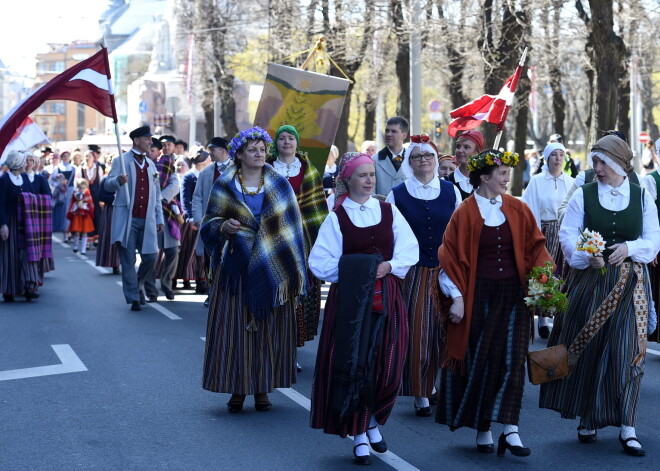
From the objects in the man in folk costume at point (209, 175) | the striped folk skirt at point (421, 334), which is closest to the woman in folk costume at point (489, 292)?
the striped folk skirt at point (421, 334)

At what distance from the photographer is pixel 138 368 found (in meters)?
9.73

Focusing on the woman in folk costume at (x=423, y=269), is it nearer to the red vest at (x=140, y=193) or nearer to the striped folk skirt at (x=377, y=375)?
the striped folk skirt at (x=377, y=375)

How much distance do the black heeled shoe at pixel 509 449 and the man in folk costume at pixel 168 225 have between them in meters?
8.70

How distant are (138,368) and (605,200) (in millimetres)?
4249

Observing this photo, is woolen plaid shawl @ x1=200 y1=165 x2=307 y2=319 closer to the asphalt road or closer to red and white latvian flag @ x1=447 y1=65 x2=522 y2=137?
the asphalt road

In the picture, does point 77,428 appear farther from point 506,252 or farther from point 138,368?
point 506,252

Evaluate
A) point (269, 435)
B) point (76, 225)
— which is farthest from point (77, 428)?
point (76, 225)

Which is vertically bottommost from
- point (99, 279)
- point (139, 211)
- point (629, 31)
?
point (99, 279)

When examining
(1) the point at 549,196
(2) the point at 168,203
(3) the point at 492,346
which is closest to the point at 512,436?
(3) the point at 492,346

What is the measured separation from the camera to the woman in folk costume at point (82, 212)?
23.0 metres

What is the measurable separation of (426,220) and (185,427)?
6.72 feet

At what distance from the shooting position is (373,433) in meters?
6.76

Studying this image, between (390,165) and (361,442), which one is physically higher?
(390,165)

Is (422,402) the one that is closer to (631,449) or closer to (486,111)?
(631,449)
